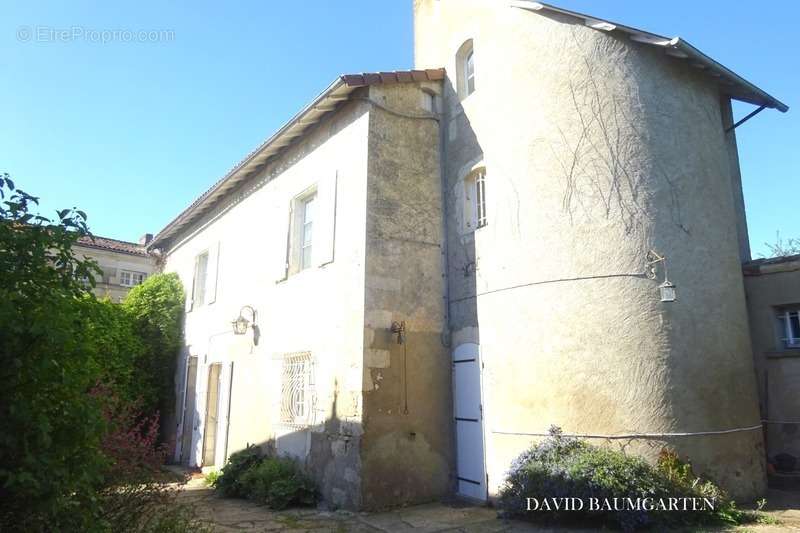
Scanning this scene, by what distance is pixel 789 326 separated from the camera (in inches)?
326

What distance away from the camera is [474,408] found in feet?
26.3

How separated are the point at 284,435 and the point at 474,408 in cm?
328

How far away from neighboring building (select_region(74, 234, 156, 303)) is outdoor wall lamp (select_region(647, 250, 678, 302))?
Result: 18118 mm

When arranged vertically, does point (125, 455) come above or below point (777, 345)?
below

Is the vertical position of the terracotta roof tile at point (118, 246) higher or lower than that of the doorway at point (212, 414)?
higher

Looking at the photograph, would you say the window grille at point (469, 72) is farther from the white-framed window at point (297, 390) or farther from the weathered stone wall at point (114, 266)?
the weathered stone wall at point (114, 266)

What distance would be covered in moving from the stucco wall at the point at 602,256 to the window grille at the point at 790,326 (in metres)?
1.17

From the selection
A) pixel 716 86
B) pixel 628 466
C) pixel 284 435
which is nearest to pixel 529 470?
pixel 628 466

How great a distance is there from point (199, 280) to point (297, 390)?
6.54 metres

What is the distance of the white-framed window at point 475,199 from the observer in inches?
342

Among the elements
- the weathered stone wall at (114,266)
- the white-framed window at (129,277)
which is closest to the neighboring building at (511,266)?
the weathered stone wall at (114,266)

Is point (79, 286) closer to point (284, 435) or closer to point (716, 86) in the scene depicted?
point (284, 435)

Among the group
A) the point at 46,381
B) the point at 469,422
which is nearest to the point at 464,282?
the point at 469,422

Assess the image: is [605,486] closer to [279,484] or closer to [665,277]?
A: [665,277]
